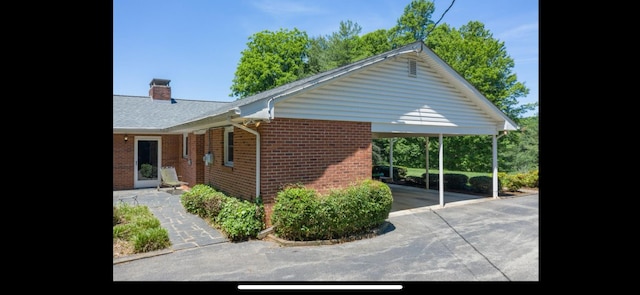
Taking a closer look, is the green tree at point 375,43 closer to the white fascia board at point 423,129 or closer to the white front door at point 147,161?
the white fascia board at point 423,129

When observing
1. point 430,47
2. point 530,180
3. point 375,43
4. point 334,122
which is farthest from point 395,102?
point 375,43

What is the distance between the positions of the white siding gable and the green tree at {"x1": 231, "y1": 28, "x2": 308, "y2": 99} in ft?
69.2

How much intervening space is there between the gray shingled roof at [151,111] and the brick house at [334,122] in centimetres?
357

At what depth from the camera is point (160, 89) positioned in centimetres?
1975

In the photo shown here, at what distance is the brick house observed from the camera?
7.07m

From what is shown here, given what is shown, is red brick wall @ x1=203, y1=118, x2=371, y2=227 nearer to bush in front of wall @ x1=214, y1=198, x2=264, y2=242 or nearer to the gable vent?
bush in front of wall @ x1=214, y1=198, x2=264, y2=242

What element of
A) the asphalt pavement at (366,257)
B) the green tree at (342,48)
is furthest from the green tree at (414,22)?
the asphalt pavement at (366,257)

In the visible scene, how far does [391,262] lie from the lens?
533 cm

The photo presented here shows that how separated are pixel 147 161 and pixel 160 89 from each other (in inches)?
250

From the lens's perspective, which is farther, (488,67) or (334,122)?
(488,67)

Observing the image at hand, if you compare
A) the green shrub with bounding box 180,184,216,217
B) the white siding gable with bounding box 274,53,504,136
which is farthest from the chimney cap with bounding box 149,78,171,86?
the white siding gable with bounding box 274,53,504,136

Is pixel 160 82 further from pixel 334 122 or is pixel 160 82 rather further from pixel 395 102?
pixel 395 102

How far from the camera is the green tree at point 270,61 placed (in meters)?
30.5

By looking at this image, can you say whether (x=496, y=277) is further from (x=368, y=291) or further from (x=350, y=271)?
(x=368, y=291)
